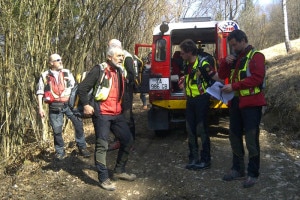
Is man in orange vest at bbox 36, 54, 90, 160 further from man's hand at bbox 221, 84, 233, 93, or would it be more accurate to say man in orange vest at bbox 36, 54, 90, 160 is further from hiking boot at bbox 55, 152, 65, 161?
man's hand at bbox 221, 84, 233, 93

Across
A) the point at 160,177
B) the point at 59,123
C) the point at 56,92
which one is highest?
the point at 56,92

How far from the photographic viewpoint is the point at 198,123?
218 inches

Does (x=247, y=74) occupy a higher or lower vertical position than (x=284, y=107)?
higher

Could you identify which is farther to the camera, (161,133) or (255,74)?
(161,133)

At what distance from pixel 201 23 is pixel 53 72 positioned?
10.2ft

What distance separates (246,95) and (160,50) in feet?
9.69

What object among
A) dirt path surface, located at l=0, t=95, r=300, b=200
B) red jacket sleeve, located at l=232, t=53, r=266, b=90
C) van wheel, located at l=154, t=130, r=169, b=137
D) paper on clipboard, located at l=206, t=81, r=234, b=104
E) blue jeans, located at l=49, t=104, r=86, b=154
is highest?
red jacket sleeve, located at l=232, t=53, r=266, b=90

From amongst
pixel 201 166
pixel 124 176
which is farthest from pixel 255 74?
pixel 124 176

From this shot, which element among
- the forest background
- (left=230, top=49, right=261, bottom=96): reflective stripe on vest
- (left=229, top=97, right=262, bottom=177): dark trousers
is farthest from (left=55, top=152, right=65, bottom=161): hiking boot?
(left=230, top=49, right=261, bottom=96): reflective stripe on vest

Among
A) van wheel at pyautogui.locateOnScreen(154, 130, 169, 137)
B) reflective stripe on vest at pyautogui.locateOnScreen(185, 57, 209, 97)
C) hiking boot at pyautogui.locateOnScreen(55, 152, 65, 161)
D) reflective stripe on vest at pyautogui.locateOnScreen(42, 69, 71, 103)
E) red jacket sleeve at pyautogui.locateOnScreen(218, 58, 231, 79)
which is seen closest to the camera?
red jacket sleeve at pyautogui.locateOnScreen(218, 58, 231, 79)

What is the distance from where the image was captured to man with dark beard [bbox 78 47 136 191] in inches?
190

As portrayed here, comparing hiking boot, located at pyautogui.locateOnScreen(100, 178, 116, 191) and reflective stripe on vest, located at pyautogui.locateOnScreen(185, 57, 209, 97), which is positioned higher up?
reflective stripe on vest, located at pyautogui.locateOnScreen(185, 57, 209, 97)

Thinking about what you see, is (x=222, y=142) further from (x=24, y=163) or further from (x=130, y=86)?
(x=24, y=163)

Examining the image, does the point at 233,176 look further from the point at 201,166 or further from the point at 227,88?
the point at 227,88
